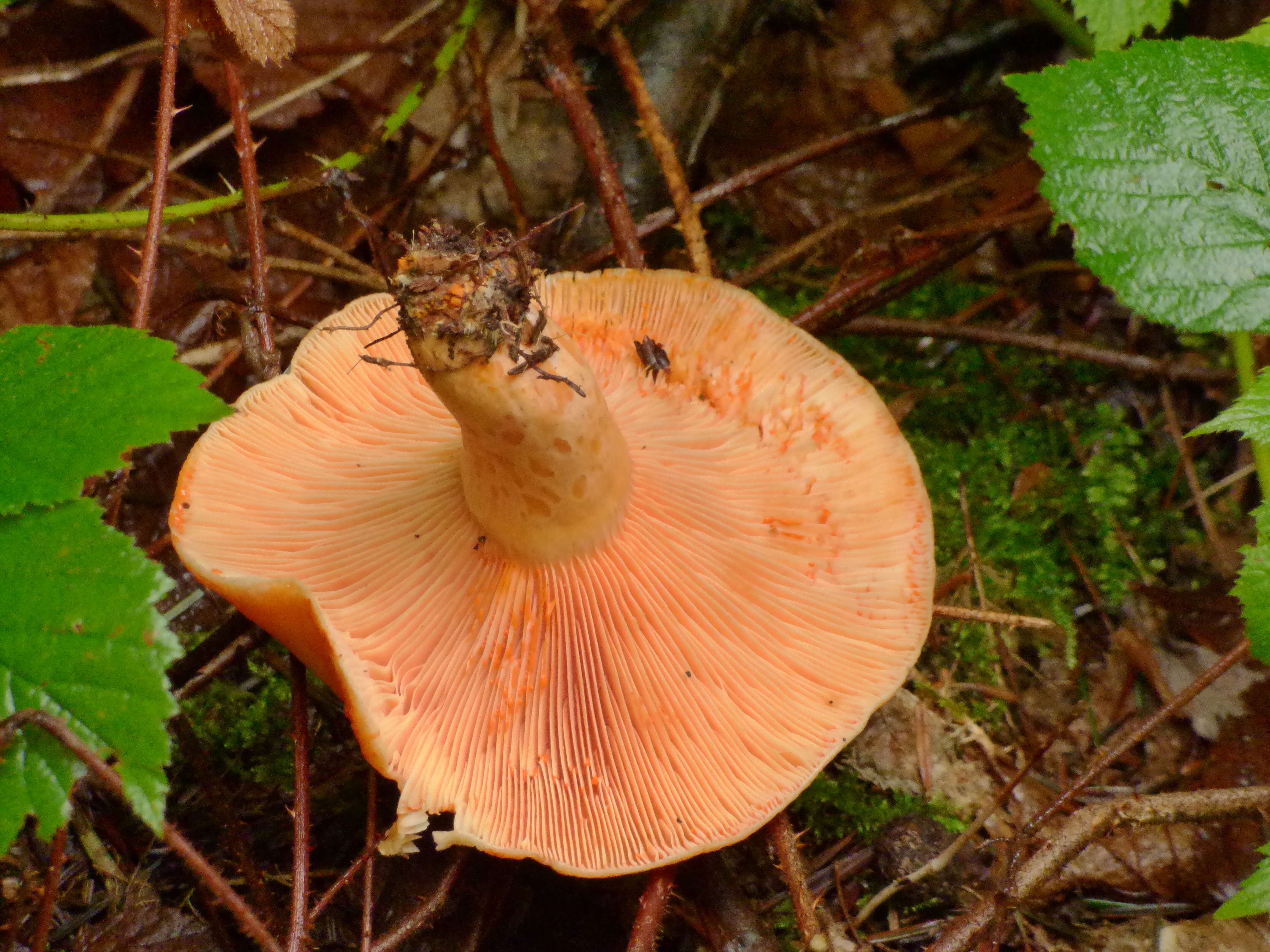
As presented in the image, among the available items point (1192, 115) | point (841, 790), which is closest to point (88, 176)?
point (841, 790)

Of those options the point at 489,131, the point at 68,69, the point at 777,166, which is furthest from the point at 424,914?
the point at 68,69

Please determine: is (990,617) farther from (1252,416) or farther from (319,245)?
(319,245)

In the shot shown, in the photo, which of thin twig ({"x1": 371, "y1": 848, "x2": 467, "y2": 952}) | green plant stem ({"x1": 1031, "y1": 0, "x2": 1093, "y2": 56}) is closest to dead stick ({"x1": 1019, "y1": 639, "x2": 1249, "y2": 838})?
thin twig ({"x1": 371, "y1": 848, "x2": 467, "y2": 952})

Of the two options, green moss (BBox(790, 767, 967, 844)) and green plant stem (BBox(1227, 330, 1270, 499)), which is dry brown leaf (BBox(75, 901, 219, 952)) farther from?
green plant stem (BBox(1227, 330, 1270, 499))

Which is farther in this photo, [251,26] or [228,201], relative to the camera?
[228,201]

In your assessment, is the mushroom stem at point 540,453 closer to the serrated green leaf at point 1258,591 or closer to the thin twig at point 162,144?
the thin twig at point 162,144

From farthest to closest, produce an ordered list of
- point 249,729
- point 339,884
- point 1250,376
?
1. point 1250,376
2. point 249,729
3. point 339,884

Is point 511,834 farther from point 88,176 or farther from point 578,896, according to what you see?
point 88,176
